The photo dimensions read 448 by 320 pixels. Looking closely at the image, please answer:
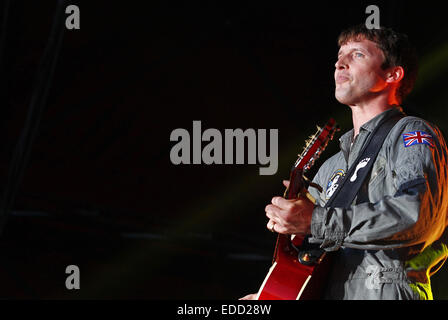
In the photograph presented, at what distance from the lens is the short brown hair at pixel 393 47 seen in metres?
2.49

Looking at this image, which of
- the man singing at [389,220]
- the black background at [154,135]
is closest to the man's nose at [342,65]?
the man singing at [389,220]

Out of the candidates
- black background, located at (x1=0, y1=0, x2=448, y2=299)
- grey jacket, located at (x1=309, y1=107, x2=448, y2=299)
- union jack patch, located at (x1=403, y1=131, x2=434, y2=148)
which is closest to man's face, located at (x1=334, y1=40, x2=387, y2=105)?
grey jacket, located at (x1=309, y1=107, x2=448, y2=299)

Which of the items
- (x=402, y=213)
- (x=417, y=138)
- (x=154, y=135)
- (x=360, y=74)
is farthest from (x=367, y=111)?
(x=154, y=135)

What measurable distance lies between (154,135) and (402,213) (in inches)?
150

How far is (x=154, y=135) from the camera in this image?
17.5ft

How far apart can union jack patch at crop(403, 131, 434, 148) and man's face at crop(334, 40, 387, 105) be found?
0.40 metres

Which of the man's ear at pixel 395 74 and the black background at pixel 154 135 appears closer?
the man's ear at pixel 395 74

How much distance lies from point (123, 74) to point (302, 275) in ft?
12.2

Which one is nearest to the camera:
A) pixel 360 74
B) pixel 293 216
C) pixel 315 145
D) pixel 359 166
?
pixel 293 216

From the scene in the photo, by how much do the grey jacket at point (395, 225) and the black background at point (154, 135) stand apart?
8.63 ft

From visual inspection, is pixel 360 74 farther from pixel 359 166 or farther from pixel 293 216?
pixel 293 216

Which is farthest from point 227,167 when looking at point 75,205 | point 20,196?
point 20,196

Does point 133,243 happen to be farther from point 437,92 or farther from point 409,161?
point 409,161

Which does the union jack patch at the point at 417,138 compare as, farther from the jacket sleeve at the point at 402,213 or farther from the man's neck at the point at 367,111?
the man's neck at the point at 367,111
